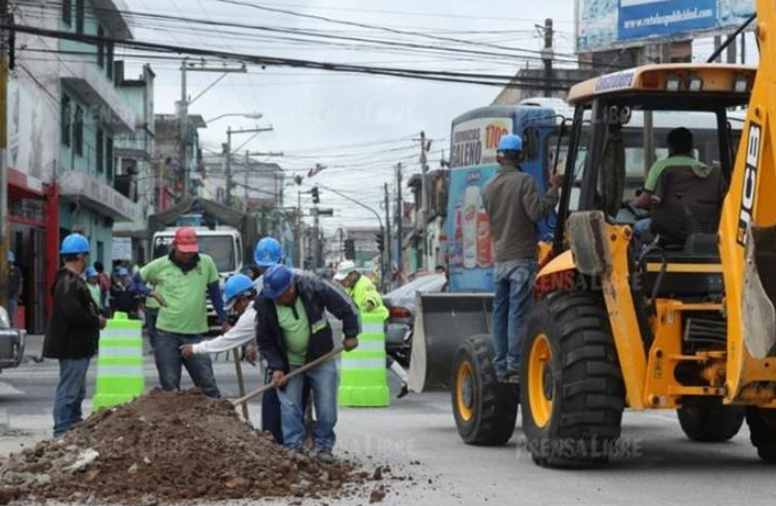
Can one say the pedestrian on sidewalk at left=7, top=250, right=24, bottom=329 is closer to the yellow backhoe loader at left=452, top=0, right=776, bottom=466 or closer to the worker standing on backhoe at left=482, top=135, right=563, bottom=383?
the worker standing on backhoe at left=482, top=135, right=563, bottom=383

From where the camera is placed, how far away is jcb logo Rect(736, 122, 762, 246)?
9.07m

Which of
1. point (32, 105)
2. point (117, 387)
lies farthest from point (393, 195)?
point (117, 387)

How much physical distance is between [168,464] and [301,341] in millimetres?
1625

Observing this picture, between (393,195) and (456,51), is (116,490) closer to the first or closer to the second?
(456,51)

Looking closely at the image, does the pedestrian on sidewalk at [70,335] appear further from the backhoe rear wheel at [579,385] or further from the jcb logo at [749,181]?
the jcb logo at [749,181]

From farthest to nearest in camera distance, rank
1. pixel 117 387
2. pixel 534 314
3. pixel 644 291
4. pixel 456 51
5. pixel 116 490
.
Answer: pixel 456 51
pixel 117 387
pixel 534 314
pixel 644 291
pixel 116 490

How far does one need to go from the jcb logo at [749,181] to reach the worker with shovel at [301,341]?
308 cm

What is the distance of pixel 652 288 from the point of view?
10.1 meters

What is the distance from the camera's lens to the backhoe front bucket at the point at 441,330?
13969 millimetres

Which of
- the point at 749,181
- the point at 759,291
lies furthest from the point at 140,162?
the point at 759,291

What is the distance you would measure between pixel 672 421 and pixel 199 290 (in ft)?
17.0

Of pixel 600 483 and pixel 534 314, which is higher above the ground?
pixel 534 314

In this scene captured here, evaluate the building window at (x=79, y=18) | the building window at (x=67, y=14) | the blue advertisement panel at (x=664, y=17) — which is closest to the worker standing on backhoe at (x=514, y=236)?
the blue advertisement panel at (x=664, y=17)

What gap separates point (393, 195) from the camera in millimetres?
117438
